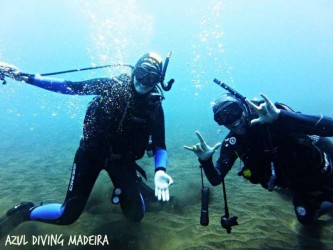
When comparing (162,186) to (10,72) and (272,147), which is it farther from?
(10,72)

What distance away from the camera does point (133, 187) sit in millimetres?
5574

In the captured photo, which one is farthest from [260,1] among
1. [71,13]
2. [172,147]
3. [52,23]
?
→ [172,147]

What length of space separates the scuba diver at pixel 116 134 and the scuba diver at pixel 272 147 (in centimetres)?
110

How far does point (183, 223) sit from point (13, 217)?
359cm

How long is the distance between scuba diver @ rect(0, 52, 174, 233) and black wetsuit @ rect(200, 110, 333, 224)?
4.61 ft

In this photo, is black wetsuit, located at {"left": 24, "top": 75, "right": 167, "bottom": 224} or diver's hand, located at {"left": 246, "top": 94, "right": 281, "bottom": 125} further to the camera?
black wetsuit, located at {"left": 24, "top": 75, "right": 167, "bottom": 224}

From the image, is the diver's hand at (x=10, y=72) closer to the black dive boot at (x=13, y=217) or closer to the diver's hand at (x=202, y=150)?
the black dive boot at (x=13, y=217)

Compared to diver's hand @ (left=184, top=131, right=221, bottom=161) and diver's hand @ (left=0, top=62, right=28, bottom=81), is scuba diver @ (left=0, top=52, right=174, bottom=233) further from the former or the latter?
diver's hand @ (left=184, top=131, right=221, bottom=161)

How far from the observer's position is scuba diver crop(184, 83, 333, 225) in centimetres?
422

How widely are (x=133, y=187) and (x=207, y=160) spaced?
1865mm

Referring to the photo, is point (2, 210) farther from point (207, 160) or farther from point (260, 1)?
point (260, 1)

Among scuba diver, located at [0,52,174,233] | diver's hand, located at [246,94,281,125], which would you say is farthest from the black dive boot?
diver's hand, located at [246,94,281,125]

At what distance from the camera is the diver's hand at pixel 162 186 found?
4418mm

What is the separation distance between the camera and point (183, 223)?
6.03 metres
